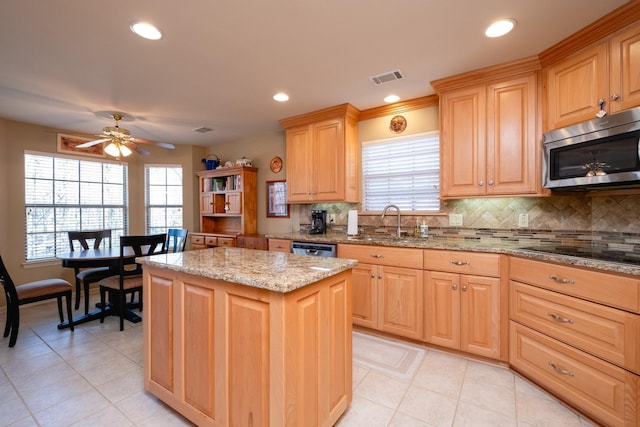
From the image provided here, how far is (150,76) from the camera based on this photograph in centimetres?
258

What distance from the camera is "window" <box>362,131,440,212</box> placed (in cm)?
315

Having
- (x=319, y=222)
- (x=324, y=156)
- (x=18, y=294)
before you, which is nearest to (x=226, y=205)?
(x=319, y=222)

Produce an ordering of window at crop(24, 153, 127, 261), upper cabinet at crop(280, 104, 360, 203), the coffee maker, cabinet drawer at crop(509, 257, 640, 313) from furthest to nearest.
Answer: window at crop(24, 153, 127, 261)
the coffee maker
upper cabinet at crop(280, 104, 360, 203)
cabinet drawer at crop(509, 257, 640, 313)

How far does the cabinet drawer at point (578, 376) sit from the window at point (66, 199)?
5744 mm

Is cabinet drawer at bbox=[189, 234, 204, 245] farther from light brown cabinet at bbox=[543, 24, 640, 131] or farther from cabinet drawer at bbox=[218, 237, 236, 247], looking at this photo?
light brown cabinet at bbox=[543, 24, 640, 131]

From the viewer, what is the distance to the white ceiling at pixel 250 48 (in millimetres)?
1739

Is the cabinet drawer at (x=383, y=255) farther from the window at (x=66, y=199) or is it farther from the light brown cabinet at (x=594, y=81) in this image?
the window at (x=66, y=199)

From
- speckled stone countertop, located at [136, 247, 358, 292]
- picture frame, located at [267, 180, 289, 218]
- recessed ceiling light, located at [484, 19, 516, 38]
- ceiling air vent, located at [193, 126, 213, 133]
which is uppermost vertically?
ceiling air vent, located at [193, 126, 213, 133]

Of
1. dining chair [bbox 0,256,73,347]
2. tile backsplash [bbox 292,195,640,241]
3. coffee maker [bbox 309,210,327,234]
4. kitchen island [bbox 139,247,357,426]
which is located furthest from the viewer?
coffee maker [bbox 309,210,327,234]

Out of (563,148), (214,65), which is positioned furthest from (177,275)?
(563,148)

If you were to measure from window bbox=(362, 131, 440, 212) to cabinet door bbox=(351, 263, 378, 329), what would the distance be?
37.1 inches

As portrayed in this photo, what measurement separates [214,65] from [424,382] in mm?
3038

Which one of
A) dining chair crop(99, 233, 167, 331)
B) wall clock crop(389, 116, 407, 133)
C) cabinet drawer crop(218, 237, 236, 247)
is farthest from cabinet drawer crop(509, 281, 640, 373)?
dining chair crop(99, 233, 167, 331)

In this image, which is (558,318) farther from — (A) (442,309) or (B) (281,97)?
(B) (281,97)
